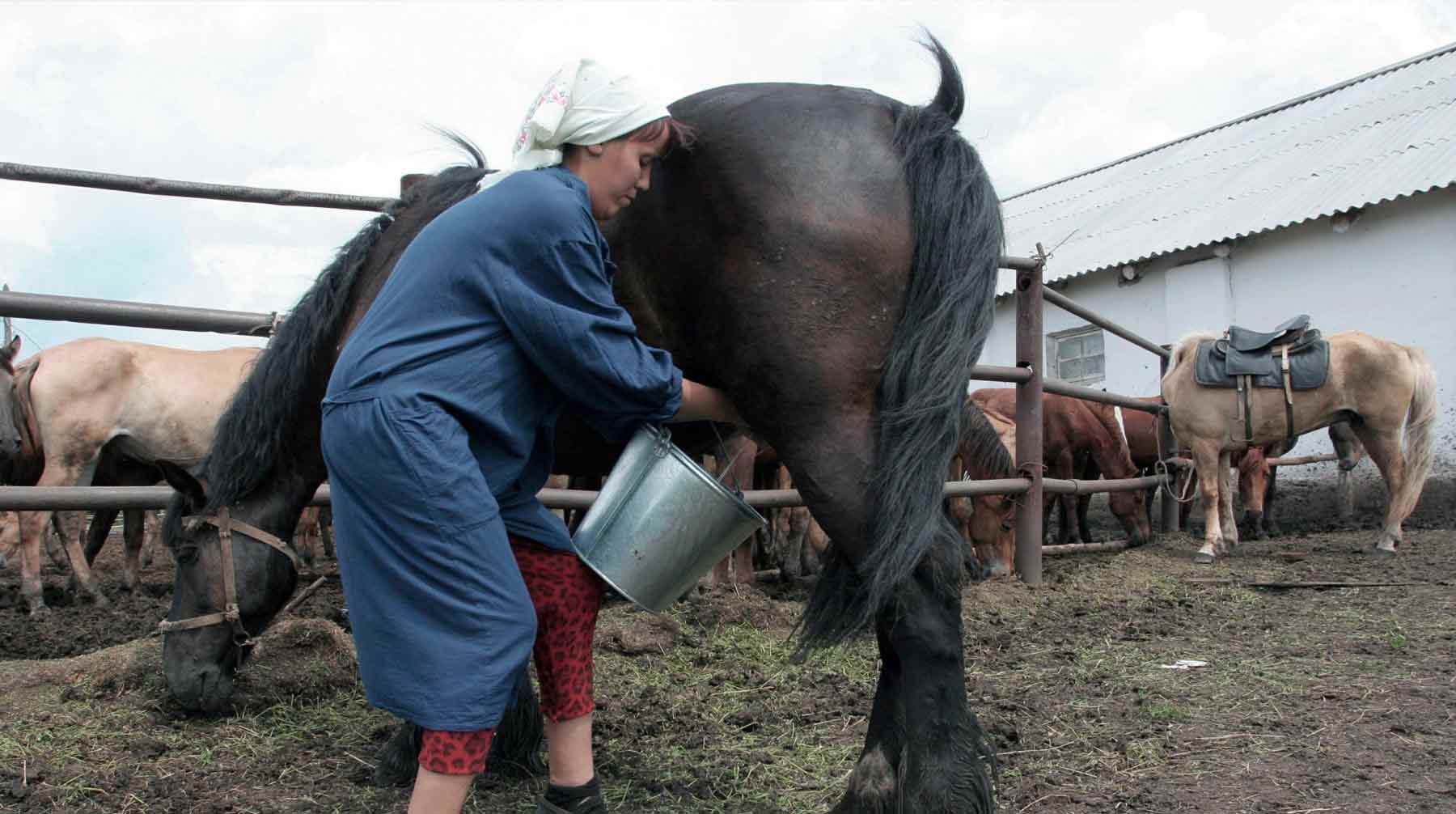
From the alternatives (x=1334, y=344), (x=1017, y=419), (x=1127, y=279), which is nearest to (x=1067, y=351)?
(x=1127, y=279)

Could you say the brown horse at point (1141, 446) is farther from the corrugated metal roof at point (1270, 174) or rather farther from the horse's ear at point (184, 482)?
the horse's ear at point (184, 482)

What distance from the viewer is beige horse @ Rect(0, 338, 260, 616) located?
22.1ft

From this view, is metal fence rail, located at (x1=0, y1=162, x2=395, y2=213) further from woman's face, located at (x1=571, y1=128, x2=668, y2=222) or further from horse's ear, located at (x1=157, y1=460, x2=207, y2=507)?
woman's face, located at (x1=571, y1=128, x2=668, y2=222)

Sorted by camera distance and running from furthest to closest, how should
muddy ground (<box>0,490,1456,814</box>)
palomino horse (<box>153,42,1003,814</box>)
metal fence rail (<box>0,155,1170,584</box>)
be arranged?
metal fence rail (<box>0,155,1170,584</box>)
muddy ground (<box>0,490,1456,814</box>)
palomino horse (<box>153,42,1003,814</box>)

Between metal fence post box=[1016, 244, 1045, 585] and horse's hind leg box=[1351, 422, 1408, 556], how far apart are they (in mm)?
4194

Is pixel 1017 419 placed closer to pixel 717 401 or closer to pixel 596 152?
pixel 717 401

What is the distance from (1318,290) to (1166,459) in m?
4.85

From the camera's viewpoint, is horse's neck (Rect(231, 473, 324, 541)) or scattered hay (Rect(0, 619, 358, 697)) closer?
horse's neck (Rect(231, 473, 324, 541))

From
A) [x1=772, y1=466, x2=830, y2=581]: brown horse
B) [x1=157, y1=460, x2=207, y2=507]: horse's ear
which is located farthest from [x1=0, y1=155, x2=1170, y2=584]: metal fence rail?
[x1=772, y1=466, x2=830, y2=581]: brown horse

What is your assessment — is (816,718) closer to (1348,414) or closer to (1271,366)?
(1271,366)

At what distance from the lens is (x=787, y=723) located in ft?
10.2

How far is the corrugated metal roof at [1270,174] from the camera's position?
12844 millimetres

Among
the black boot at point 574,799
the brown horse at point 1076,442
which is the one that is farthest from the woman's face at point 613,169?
the brown horse at point 1076,442

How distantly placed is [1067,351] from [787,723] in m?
13.9
